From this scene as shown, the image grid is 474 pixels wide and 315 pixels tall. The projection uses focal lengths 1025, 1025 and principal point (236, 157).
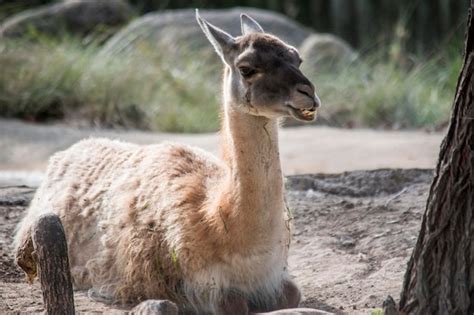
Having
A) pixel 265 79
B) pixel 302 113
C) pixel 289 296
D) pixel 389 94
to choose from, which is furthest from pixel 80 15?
pixel 302 113

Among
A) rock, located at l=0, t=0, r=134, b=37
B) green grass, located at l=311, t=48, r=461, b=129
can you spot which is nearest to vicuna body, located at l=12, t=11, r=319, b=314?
green grass, located at l=311, t=48, r=461, b=129

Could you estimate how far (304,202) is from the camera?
772 cm

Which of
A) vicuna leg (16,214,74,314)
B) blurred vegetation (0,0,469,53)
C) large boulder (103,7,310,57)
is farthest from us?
blurred vegetation (0,0,469,53)

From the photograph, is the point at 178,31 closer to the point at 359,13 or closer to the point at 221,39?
the point at 359,13

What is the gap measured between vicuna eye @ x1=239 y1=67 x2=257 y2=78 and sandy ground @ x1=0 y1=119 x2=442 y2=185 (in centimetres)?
396

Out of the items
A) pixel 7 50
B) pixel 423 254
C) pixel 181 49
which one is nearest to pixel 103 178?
pixel 423 254

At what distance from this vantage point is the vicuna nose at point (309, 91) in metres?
4.96

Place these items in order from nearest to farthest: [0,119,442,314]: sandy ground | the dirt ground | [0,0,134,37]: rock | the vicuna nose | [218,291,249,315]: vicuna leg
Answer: the vicuna nose
[218,291,249,315]: vicuna leg
the dirt ground
[0,119,442,314]: sandy ground
[0,0,134,37]: rock

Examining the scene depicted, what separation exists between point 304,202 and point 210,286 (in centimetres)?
248

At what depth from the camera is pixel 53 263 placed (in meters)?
4.64

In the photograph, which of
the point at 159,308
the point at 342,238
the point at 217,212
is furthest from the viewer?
the point at 342,238

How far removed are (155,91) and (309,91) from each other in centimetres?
886

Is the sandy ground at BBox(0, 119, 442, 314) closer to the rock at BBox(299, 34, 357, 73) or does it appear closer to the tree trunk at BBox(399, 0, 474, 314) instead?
the tree trunk at BBox(399, 0, 474, 314)

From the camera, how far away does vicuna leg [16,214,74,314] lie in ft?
15.2
